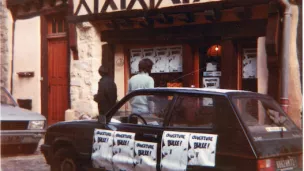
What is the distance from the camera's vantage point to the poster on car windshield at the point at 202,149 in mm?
4852

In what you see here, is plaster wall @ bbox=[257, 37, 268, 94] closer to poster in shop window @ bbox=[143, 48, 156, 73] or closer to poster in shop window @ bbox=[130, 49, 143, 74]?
poster in shop window @ bbox=[143, 48, 156, 73]

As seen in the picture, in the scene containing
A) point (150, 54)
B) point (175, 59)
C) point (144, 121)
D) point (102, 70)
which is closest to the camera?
point (144, 121)

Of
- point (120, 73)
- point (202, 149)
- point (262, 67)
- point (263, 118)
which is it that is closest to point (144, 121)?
point (202, 149)

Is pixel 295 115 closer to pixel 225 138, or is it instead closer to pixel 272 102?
pixel 272 102

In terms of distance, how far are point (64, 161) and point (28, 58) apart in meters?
8.17

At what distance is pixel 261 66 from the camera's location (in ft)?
31.4

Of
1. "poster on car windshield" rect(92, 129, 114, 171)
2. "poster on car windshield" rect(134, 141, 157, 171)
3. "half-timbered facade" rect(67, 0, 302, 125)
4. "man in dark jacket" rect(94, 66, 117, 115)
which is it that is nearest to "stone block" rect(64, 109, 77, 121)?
"half-timbered facade" rect(67, 0, 302, 125)

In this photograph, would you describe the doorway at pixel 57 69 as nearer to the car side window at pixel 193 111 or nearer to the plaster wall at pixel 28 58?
the plaster wall at pixel 28 58

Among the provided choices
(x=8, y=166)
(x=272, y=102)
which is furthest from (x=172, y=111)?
(x=8, y=166)

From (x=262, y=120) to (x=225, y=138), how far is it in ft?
1.91

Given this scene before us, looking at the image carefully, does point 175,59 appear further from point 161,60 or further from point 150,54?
point 150,54

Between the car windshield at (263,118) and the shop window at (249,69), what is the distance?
4.37 metres

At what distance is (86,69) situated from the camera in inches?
484

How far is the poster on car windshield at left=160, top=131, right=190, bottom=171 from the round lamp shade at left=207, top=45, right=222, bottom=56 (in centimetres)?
536
